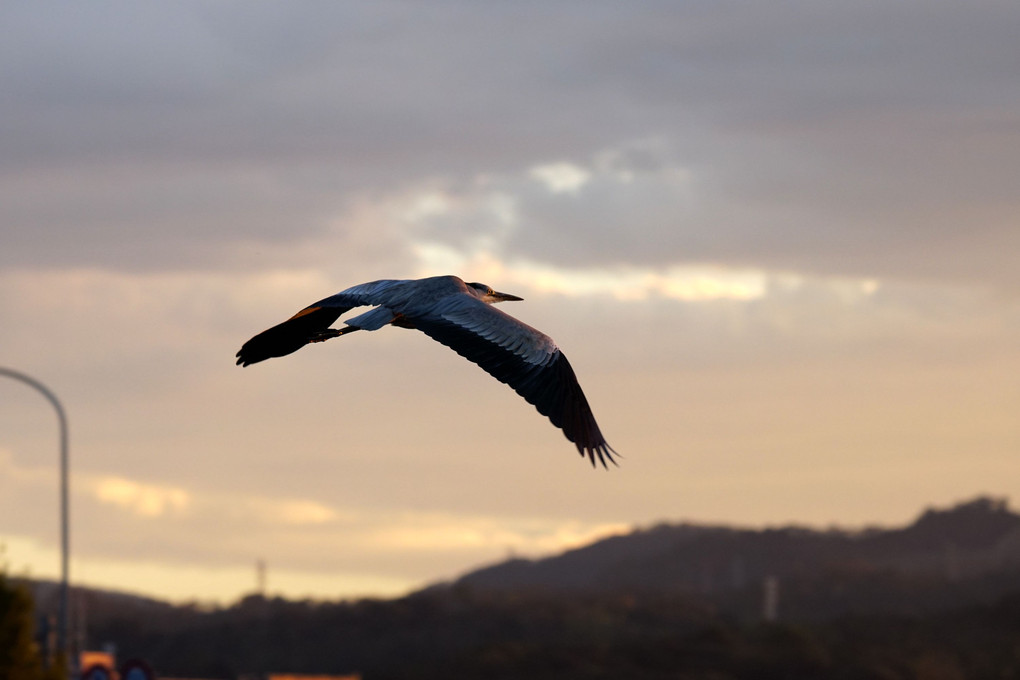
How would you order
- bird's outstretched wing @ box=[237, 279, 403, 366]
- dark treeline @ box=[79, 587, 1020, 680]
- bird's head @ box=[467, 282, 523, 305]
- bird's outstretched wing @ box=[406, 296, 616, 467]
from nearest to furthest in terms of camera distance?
bird's outstretched wing @ box=[406, 296, 616, 467], bird's outstretched wing @ box=[237, 279, 403, 366], bird's head @ box=[467, 282, 523, 305], dark treeline @ box=[79, 587, 1020, 680]

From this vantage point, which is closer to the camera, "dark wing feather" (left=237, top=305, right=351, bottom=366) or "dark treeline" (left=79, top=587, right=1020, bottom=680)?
"dark wing feather" (left=237, top=305, right=351, bottom=366)

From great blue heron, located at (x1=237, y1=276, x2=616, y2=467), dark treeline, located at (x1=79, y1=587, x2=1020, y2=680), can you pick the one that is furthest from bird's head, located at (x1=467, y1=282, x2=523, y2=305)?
dark treeline, located at (x1=79, y1=587, x2=1020, y2=680)

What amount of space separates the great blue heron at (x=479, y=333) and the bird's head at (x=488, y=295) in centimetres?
110

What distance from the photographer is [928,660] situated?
82500 millimetres

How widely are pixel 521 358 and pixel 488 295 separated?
2774 millimetres

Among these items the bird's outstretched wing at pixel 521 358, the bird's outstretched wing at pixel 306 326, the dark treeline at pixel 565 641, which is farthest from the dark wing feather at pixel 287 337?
the dark treeline at pixel 565 641

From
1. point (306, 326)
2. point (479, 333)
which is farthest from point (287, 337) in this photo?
point (479, 333)

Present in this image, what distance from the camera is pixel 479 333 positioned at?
16172mm

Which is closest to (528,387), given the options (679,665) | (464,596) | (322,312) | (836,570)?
(322,312)

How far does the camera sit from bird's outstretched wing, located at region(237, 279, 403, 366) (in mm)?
16750

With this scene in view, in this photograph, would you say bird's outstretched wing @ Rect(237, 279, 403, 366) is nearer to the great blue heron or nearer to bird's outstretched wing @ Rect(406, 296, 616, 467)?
the great blue heron

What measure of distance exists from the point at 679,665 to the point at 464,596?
22.4 meters

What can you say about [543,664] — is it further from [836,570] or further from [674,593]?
[836,570]

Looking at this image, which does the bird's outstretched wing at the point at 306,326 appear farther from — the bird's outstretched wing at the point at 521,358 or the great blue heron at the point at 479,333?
the bird's outstretched wing at the point at 521,358
